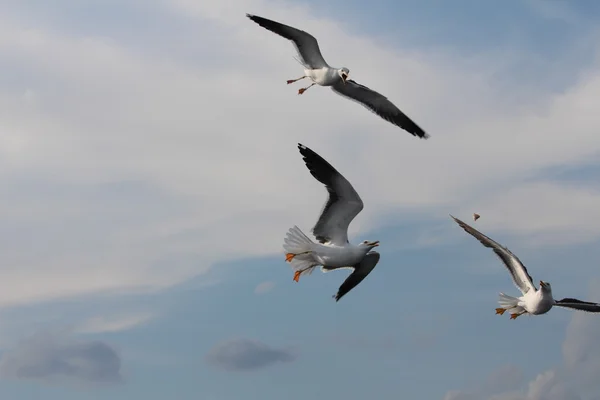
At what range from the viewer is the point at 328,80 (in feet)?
84.1

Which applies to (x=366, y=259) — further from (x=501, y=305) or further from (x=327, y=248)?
(x=501, y=305)

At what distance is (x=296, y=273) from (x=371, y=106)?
784 centimetres

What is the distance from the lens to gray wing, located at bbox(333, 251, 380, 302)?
23.3 meters

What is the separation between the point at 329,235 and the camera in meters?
22.5

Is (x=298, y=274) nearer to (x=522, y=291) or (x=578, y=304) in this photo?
(x=522, y=291)

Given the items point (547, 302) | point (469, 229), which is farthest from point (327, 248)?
point (547, 302)

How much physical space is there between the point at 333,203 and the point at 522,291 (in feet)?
20.4

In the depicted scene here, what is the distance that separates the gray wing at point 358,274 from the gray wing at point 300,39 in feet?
20.6

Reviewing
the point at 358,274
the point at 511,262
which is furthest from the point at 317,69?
the point at 511,262

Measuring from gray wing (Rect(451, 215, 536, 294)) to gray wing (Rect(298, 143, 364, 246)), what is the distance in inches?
149

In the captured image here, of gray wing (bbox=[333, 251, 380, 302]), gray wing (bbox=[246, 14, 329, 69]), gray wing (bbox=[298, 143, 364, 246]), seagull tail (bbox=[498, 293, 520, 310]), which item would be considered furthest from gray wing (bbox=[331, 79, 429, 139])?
seagull tail (bbox=[498, 293, 520, 310])

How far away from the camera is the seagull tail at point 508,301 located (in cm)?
2384

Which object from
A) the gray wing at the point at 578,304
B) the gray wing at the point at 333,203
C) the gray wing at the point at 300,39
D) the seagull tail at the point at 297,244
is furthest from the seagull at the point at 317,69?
the gray wing at the point at 578,304

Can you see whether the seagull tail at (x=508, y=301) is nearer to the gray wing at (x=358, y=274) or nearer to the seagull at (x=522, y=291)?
the seagull at (x=522, y=291)
